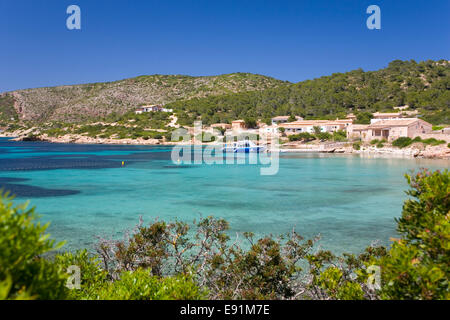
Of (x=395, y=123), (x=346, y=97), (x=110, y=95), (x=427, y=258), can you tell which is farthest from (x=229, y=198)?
(x=110, y=95)

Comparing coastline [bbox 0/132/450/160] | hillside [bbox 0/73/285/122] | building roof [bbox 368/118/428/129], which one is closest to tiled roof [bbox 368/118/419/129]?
building roof [bbox 368/118/428/129]

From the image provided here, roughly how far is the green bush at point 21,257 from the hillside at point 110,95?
10292 centimetres

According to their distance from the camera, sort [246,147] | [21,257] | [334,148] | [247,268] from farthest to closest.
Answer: [246,147] → [334,148] → [247,268] → [21,257]

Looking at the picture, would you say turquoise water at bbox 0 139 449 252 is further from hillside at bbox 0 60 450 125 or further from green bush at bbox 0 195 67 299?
hillside at bbox 0 60 450 125

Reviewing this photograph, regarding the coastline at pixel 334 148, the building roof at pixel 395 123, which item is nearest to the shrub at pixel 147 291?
the coastline at pixel 334 148

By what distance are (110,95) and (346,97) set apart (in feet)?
264

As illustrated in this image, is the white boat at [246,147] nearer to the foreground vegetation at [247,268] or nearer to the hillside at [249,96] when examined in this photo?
the hillside at [249,96]

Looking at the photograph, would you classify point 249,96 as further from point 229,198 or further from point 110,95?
point 229,198

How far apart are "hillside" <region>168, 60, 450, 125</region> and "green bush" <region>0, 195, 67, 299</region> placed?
58.3 metres

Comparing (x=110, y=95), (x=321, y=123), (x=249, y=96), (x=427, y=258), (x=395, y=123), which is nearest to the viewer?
(x=427, y=258)

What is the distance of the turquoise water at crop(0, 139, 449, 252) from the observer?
12.5 m

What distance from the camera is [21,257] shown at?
211cm

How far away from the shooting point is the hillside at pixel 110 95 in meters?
107
